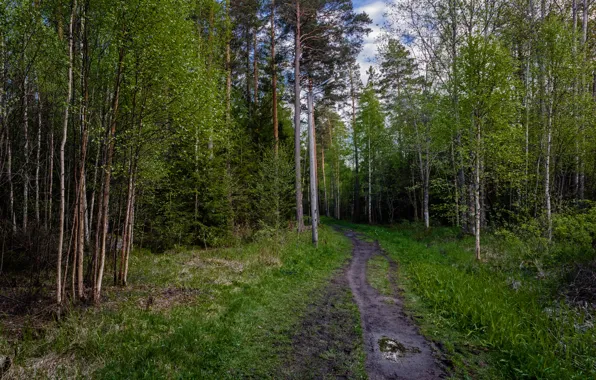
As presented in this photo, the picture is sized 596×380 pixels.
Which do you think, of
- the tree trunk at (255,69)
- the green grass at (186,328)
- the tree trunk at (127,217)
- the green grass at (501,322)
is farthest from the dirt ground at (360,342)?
the tree trunk at (255,69)

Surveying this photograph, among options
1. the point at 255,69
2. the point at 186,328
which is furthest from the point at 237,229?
the point at 255,69

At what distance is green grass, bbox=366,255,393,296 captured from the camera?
800 cm

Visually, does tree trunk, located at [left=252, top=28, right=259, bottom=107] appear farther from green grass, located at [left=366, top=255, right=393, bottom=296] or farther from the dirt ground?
the dirt ground

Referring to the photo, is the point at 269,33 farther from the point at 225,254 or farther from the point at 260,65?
the point at 225,254

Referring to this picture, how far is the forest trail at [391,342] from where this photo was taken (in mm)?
4086

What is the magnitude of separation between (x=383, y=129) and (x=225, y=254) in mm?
20893

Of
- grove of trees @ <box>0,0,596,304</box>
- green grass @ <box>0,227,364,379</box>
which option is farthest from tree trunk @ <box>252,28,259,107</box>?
green grass @ <box>0,227,364,379</box>

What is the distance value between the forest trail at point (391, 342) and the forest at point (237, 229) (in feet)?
0.19

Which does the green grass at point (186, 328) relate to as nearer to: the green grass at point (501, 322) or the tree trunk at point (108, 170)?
the tree trunk at point (108, 170)

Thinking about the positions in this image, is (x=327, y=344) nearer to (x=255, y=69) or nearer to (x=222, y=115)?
(x=222, y=115)

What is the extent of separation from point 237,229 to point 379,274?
346 inches

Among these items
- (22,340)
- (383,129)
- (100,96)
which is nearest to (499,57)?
(100,96)

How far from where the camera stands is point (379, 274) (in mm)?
9586

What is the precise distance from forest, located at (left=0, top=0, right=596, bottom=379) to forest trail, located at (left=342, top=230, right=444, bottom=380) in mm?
59
